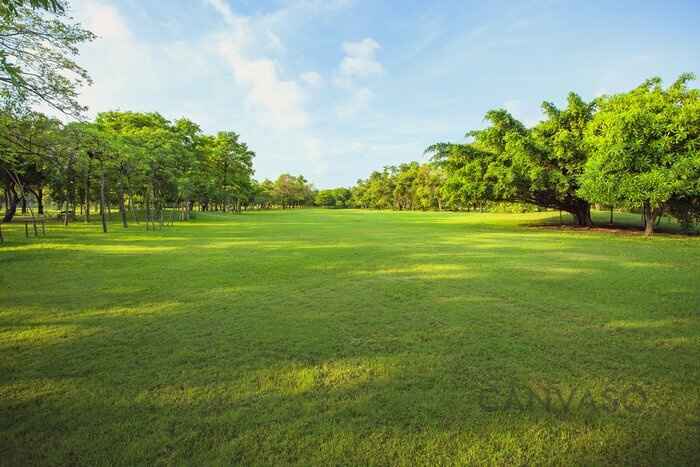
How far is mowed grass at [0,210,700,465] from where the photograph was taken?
7.41ft

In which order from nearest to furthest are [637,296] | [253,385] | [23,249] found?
[253,385] → [637,296] → [23,249]

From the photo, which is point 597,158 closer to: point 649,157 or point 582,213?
point 649,157

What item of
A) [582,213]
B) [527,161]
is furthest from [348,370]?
[582,213]

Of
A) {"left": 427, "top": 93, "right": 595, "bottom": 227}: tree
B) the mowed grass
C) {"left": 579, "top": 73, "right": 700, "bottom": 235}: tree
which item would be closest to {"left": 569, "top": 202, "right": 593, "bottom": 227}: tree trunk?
{"left": 427, "top": 93, "right": 595, "bottom": 227}: tree

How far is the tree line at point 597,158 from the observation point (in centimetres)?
1348

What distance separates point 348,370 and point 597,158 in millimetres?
18087

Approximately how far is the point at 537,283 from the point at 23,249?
16.0m

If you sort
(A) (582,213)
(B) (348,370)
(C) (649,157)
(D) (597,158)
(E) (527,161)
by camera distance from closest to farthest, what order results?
(B) (348,370)
(C) (649,157)
(D) (597,158)
(E) (527,161)
(A) (582,213)

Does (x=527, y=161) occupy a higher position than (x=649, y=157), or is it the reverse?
(x=527, y=161)

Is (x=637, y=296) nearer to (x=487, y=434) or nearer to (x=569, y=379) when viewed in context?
(x=569, y=379)

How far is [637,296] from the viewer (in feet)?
19.1

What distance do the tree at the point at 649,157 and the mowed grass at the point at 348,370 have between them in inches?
355

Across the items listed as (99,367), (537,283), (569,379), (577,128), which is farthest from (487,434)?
(577,128)

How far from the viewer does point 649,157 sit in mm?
14094
